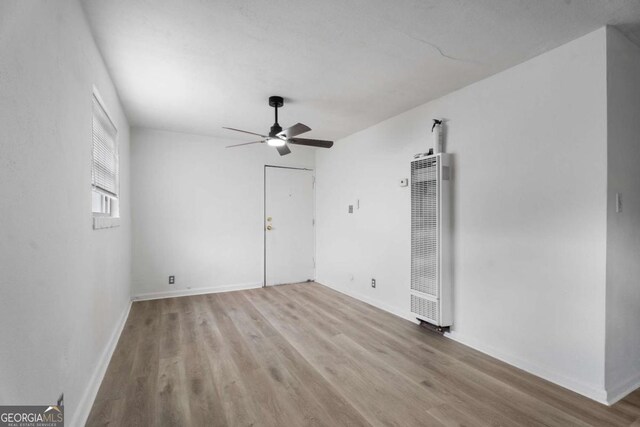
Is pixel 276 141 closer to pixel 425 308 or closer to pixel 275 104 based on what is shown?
pixel 275 104

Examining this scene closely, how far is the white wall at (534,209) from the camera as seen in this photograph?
2.11 meters

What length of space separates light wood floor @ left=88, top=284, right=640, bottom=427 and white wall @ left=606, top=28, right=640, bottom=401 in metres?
0.27


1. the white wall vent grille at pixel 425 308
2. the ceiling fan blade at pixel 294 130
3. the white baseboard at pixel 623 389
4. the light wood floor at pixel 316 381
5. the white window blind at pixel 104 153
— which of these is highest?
the ceiling fan blade at pixel 294 130

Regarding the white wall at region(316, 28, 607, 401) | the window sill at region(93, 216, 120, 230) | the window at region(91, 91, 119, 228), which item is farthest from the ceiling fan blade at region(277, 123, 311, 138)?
the window sill at region(93, 216, 120, 230)

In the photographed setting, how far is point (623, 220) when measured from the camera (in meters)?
2.17

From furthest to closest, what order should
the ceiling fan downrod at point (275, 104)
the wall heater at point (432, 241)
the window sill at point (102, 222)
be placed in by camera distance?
the ceiling fan downrod at point (275, 104) < the wall heater at point (432, 241) < the window sill at point (102, 222)

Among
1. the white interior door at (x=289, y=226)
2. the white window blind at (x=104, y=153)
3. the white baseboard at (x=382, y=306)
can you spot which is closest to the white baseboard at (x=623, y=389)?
the white baseboard at (x=382, y=306)

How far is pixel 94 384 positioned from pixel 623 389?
370cm

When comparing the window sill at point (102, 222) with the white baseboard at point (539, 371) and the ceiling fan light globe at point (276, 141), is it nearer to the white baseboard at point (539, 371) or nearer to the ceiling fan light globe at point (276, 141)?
the ceiling fan light globe at point (276, 141)

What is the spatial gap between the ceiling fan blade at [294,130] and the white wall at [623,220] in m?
2.28

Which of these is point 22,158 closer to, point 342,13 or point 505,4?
point 342,13

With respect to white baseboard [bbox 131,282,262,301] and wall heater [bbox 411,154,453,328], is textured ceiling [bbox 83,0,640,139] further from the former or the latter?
white baseboard [bbox 131,282,262,301]

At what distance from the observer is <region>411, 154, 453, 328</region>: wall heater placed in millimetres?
3041

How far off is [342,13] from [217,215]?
3742mm
